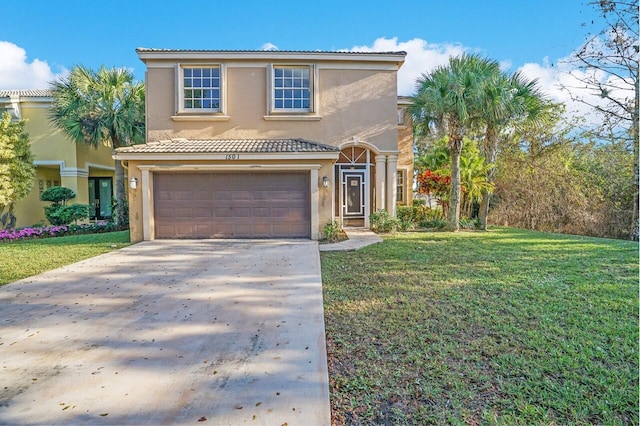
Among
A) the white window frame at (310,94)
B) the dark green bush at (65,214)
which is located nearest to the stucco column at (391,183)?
the white window frame at (310,94)

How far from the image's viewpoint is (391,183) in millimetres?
14844

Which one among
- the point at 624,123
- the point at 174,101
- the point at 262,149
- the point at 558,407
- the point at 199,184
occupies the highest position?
the point at 174,101

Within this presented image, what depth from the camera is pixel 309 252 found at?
9.71 m

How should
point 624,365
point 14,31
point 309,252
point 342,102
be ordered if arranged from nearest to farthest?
point 624,365, point 309,252, point 342,102, point 14,31

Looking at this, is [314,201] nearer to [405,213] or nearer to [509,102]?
[405,213]

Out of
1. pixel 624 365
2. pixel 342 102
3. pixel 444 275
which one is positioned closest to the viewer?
pixel 624 365

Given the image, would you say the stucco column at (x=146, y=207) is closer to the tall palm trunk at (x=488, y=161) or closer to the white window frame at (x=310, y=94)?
the white window frame at (x=310, y=94)

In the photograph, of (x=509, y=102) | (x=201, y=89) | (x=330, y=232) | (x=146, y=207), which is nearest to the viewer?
(x=330, y=232)

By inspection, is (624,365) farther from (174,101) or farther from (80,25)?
(80,25)

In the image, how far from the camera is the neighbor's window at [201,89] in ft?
46.1

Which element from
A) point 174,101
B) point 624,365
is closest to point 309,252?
point 624,365

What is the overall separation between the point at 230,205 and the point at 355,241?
4.50 meters

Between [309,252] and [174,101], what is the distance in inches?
354

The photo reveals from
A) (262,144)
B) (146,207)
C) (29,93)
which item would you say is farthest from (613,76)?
(29,93)
